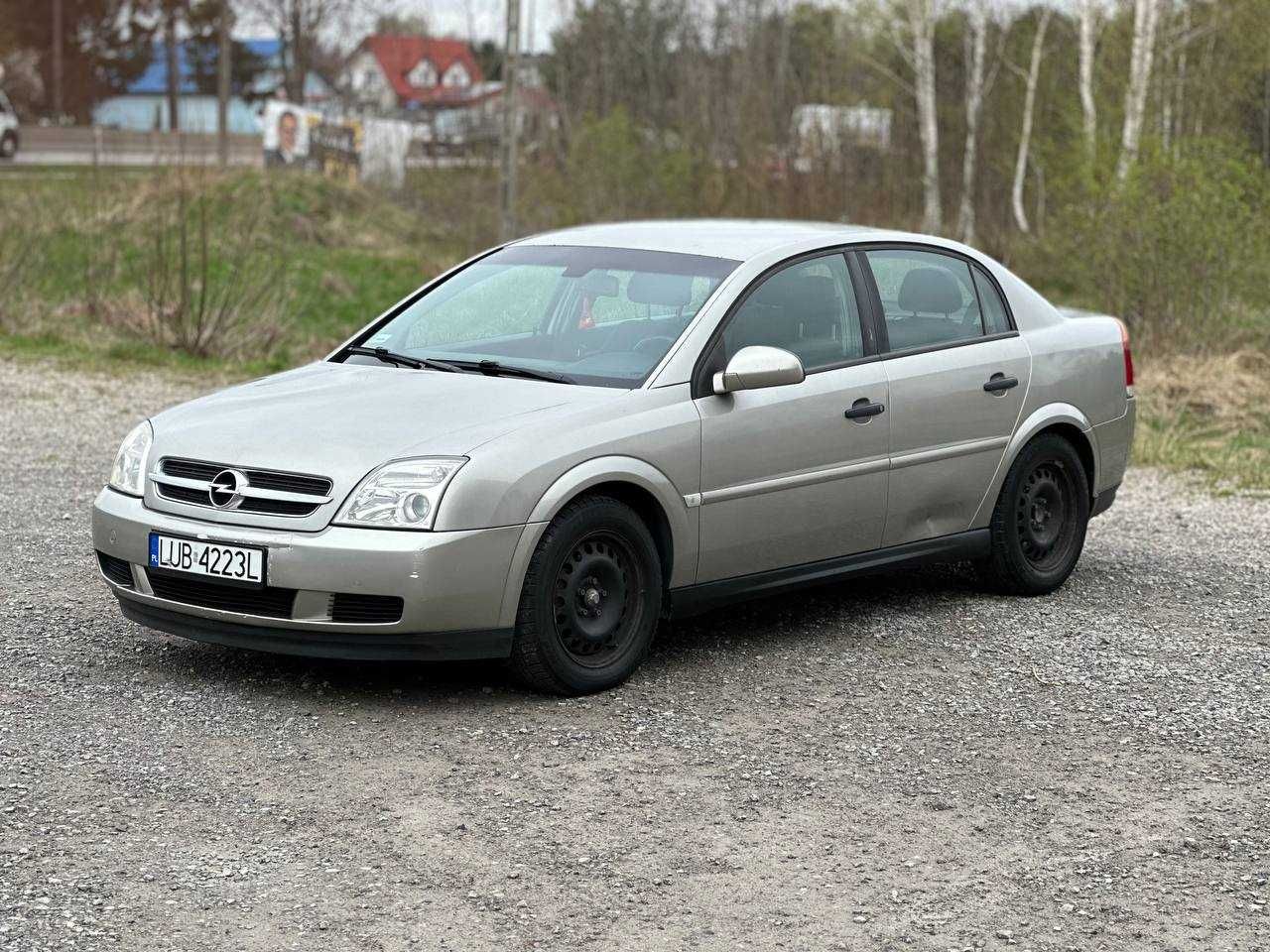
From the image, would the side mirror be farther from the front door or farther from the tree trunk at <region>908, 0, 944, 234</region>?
the tree trunk at <region>908, 0, 944, 234</region>

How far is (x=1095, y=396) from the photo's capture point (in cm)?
795

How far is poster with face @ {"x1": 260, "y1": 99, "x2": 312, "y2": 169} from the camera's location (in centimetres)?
3794


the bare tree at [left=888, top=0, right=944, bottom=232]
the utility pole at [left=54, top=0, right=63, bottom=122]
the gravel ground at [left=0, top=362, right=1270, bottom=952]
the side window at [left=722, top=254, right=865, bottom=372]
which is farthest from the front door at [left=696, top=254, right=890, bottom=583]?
the utility pole at [left=54, top=0, right=63, bottom=122]

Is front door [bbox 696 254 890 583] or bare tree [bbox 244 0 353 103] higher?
bare tree [bbox 244 0 353 103]

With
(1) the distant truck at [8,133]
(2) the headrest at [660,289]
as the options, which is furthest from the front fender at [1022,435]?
(1) the distant truck at [8,133]

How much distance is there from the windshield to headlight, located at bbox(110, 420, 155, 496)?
1.10 m

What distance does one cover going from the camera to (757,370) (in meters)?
6.25

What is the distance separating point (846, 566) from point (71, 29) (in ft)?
232

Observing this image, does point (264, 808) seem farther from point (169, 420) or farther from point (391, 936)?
point (169, 420)

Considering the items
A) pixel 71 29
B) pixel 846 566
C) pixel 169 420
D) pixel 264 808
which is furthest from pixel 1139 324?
pixel 71 29

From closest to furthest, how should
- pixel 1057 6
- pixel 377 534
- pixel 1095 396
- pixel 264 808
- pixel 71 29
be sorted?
1. pixel 264 808
2. pixel 377 534
3. pixel 1095 396
4. pixel 1057 6
5. pixel 71 29

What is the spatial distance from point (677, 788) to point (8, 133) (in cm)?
4364

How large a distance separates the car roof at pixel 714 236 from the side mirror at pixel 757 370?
0.57 metres

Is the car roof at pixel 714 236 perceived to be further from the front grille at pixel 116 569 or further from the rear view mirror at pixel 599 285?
the front grille at pixel 116 569
